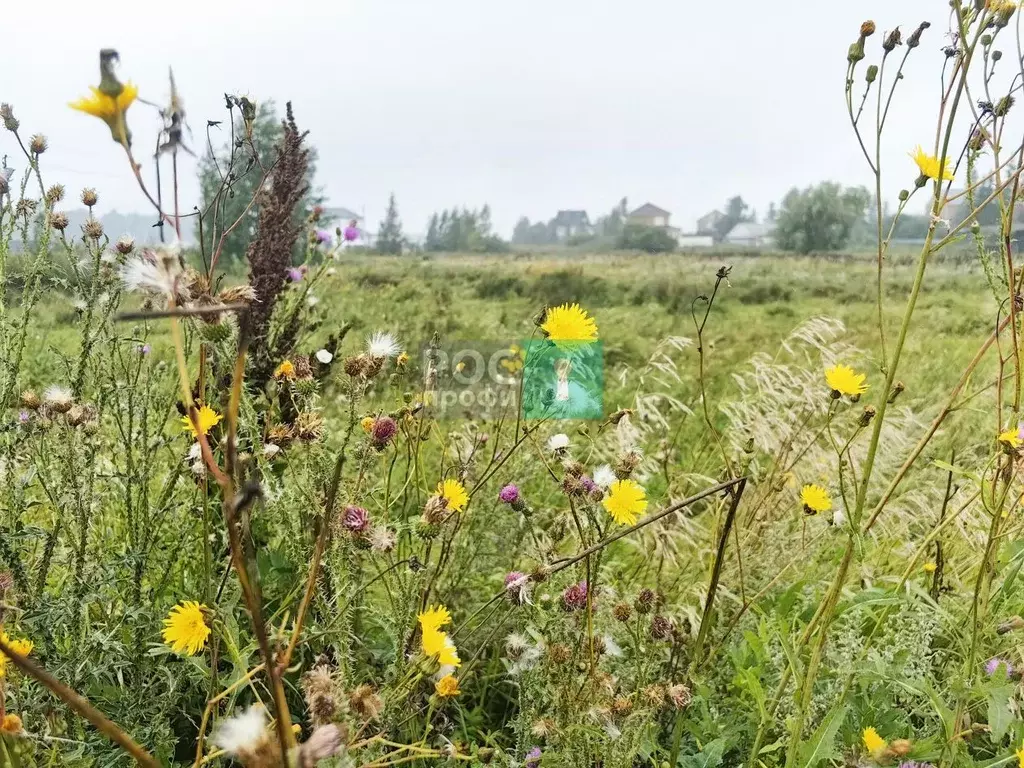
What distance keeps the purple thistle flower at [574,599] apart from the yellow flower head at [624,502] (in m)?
0.15

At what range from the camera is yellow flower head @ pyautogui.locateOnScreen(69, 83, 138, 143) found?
1.44 feet

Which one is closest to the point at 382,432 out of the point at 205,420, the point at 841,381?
the point at 205,420

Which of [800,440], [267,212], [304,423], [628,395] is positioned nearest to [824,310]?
[628,395]

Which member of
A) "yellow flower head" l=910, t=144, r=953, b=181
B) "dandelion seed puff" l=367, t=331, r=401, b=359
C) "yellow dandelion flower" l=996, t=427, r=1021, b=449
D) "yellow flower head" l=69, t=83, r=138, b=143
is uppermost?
"yellow flower head" l=910, t=144, r=953, b=181

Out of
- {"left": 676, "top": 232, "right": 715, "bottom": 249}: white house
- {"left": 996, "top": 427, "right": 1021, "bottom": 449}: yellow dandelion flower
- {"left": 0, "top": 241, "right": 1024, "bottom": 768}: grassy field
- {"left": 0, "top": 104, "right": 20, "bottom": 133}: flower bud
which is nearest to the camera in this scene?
{"left": 996, "top": 427, "right": 1021, "bottom": 449}: yellow dandelion flower

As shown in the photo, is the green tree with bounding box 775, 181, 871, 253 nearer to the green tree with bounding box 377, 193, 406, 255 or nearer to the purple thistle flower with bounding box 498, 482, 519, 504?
the green tree with bounding box 377, 193, 406, 255

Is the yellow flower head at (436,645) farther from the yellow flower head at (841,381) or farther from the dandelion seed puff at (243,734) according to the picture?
the yellow flower head at (841,381)

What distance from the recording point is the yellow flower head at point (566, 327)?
1374 mm

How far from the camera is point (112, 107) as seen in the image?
1.46 feet

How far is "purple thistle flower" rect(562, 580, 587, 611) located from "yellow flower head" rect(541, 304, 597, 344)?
1.59 ft

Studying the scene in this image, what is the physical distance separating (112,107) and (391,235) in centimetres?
5203

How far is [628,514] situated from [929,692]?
0.56 meters

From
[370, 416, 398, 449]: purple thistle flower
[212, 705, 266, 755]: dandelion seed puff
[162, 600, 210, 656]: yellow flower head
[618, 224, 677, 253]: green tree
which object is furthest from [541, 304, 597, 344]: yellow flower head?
[618, 224, 677, 253]: green tree

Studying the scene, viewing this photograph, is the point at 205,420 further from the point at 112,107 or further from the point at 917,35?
the point at 917,35
